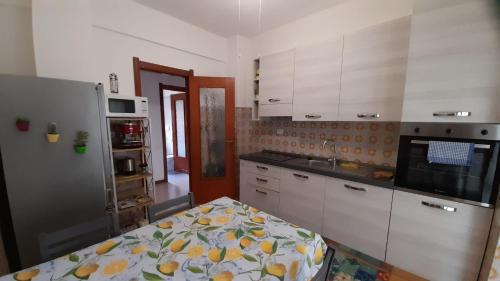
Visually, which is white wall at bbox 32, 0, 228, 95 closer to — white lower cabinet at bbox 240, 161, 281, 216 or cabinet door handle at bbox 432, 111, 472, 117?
white lower cabinet at bbox 240, 161, 281, 216

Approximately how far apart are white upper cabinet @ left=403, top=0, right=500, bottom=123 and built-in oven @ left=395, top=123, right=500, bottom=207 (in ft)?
0.25

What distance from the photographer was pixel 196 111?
2811 mm

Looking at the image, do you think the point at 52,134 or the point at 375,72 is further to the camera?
the point at 375,72

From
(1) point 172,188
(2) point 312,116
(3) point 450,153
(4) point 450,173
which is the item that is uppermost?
(2) point 312,116

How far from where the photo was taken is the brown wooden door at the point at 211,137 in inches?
111

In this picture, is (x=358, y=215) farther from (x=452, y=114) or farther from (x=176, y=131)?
(x=176, y=131)

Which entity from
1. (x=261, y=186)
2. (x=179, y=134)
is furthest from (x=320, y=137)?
(x=179, y=134)

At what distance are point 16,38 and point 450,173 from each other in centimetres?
349

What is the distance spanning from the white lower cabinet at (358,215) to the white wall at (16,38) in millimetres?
2860

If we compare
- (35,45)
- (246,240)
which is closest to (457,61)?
(246,240)

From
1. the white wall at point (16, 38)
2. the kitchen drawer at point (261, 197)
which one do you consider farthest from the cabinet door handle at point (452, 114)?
the white wall at point (16, 38)

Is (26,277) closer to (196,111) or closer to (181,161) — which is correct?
(196,111)

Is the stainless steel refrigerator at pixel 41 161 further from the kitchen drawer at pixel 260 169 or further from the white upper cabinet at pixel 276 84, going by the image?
the white upper cabinet at pixel 276 84

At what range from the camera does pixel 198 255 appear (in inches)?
33.5
